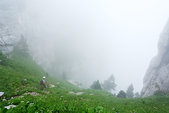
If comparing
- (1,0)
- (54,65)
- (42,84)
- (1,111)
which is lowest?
(1,111)

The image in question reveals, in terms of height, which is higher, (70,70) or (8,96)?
(70,70)

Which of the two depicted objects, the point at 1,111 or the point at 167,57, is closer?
the point at 1,111

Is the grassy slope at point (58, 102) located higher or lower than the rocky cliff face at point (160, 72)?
lower

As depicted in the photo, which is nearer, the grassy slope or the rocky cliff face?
the grassy slope

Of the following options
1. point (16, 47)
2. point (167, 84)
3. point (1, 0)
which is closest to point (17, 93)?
point (167, 84)

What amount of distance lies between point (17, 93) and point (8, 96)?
2.70 ft

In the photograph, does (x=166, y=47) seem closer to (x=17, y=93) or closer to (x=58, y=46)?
(x=17, y=93)

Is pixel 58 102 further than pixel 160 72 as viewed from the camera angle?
No

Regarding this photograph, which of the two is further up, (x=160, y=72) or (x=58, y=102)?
Result: (x=160, y=72)

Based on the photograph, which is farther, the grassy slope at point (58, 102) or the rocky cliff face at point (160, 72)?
the rocky cliff face at point (160, 72)

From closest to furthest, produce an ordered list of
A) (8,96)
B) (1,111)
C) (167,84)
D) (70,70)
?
(1,111)
(8,96)
(167,84)
(70,70)

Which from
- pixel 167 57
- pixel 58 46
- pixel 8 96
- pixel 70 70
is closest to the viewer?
pixel 8 96

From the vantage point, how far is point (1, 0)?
105 meters

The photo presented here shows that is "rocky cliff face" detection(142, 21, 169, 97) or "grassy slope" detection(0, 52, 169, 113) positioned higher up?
"rocky cliff face" detection(142, 21, 169, 97)
